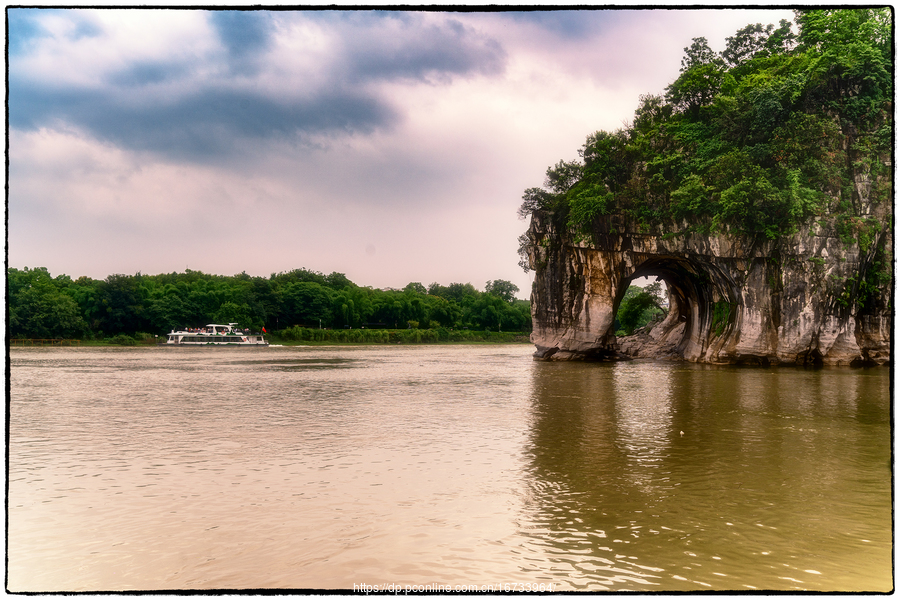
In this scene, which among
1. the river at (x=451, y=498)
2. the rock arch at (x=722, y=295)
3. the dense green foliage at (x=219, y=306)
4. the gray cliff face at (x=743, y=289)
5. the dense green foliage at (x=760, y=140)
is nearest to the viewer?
the river at (x=451, y=498)

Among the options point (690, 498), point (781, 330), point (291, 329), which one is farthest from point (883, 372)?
point (291, 329)

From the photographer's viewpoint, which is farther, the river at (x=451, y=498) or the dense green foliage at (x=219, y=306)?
the dense green foliage at (x=219, y=306)

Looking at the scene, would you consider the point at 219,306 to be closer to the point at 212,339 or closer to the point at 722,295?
the point at 212,339

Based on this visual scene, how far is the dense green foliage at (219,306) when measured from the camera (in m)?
57.8

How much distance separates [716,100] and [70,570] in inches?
1198

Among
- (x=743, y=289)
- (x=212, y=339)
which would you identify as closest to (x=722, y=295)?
(x=743, y=289)

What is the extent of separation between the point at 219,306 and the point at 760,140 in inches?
2548

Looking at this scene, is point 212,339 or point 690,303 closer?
point 690,303

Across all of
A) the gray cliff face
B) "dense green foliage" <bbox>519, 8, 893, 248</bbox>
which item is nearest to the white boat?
the gray cliff face

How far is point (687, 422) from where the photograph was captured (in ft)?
39.6

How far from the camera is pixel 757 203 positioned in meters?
26.8

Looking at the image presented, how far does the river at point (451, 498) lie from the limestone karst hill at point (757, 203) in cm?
1550

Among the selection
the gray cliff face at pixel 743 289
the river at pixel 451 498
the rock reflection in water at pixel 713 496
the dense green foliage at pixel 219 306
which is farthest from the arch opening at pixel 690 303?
the dense green foliage at pixel 219 306

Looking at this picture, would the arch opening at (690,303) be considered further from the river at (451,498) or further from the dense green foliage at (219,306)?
the dense green foliage at (219,306)
